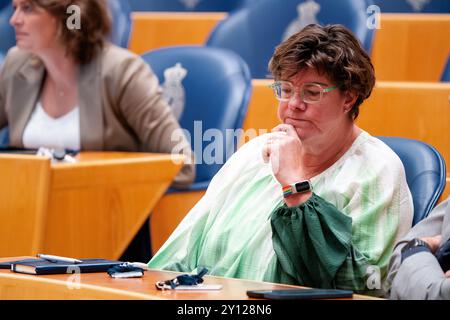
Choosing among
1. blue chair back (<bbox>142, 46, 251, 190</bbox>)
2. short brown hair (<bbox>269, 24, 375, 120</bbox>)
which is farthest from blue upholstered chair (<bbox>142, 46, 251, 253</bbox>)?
short brown hair (<bbox>269, 24, 375, 120</bbox>)

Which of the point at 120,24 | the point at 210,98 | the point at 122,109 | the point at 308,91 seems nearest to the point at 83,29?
the point at 122,109

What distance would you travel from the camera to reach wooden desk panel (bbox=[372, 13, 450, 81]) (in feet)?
13.2

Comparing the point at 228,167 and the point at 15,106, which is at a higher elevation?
the point at 15,106

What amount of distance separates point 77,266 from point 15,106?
1.81 m

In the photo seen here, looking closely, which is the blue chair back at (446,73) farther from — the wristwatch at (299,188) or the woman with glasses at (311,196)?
the wristwatch at (299,188)

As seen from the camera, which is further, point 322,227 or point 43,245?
point 43,245

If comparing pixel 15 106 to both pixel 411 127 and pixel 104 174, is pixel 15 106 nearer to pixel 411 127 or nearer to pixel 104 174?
pixel 104 174

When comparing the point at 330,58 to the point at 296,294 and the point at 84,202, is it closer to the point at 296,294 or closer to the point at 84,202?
the point at 296,294

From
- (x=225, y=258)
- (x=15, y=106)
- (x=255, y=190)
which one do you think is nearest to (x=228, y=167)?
(x=255, y=190)

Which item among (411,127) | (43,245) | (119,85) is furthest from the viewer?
(119,85)

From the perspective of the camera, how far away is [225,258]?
222cm

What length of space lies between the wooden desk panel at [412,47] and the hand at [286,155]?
191 centimetres

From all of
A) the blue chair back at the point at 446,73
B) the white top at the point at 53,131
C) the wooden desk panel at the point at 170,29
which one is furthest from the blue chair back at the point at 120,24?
the blue chair back at the point at 446,73
